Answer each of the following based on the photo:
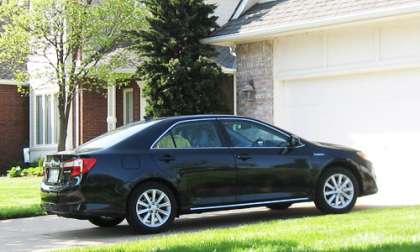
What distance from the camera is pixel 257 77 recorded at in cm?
1630

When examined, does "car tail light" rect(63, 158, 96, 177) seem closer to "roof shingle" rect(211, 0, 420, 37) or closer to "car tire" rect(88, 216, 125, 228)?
"car tire" rect(88, 216, 125, 228)

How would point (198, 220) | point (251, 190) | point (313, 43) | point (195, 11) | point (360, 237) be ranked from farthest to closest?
point (195, 11) < point (313, 43) < point (198, 220) < point (251, 190) < point (360, 237)

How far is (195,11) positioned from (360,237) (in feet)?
31.1

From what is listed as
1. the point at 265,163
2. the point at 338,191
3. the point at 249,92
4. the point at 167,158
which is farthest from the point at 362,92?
the point at 167,158

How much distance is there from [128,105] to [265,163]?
514 inches

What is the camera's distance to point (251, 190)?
10.5m

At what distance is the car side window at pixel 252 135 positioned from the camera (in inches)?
422

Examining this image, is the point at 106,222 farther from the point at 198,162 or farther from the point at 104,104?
the point at 104,104

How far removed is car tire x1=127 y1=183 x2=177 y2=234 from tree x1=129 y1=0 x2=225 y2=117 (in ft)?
20.2

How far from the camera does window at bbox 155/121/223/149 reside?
10.2 m

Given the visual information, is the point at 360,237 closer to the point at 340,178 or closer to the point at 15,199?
the point at 340,178

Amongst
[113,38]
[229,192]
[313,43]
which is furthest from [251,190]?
[113,38]

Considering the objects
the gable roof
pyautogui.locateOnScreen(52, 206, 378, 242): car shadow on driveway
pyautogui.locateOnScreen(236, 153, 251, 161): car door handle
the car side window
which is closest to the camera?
pyautogui.locateOnScreen(52, 206, 378, 242): car shadow on driveway

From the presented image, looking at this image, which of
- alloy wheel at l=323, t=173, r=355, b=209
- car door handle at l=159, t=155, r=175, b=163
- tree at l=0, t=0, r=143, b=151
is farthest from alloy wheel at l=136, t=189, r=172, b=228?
tree at l=0, t=0, r=143, b=151
